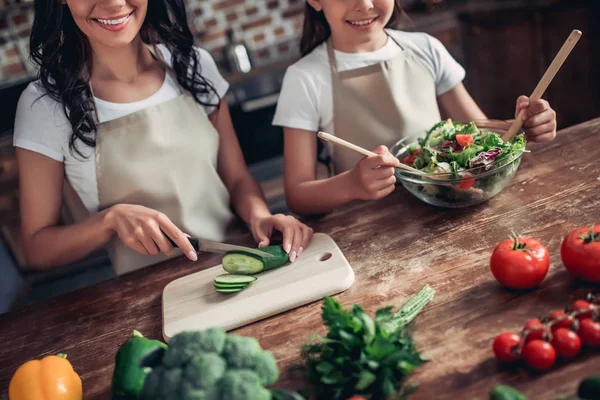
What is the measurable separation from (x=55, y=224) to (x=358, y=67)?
3.31ft

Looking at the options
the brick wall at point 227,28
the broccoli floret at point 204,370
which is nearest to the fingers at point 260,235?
the broccoli floret at point 204,370

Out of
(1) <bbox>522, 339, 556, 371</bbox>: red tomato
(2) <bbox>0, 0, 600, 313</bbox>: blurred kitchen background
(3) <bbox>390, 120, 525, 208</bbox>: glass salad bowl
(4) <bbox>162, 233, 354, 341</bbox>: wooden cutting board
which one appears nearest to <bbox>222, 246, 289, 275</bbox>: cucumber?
(4) <bbox>162, 233, 354, 341</bbox>: wooden cutting board

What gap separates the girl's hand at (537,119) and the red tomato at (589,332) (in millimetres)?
699

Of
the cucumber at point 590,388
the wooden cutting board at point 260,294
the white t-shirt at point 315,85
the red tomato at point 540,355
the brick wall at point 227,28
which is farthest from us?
the brick wall at point 227,28

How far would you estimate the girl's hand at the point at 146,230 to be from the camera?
4.42ft

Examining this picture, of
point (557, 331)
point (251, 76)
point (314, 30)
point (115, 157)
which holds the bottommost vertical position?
point (251, 76)

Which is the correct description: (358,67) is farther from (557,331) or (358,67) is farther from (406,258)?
(557,331)

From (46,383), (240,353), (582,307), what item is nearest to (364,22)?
(582,307)

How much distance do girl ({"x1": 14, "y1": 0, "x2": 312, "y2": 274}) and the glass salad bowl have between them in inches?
12.1

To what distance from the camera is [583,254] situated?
1.03 meters

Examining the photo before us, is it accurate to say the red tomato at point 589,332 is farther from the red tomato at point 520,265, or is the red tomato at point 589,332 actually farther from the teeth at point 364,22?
the teeth at point 364,22

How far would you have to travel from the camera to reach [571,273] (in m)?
1.09

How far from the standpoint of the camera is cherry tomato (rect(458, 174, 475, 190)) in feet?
4.36

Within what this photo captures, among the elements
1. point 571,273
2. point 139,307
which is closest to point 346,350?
point 571,273
